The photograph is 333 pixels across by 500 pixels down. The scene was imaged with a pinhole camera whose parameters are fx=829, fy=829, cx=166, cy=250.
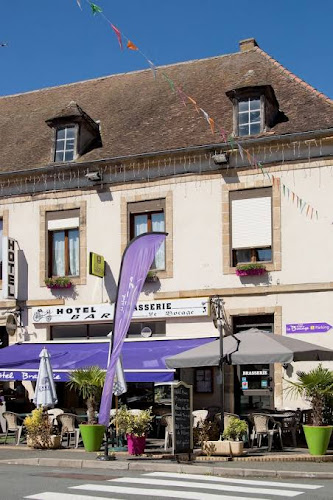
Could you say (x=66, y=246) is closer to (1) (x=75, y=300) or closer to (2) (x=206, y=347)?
(1) (x=75, y=300)

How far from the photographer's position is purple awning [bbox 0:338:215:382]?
1811 cm

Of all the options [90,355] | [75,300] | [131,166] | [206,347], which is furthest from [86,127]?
[206,347]

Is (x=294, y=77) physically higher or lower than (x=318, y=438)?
higher

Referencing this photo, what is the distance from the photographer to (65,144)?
2253cm

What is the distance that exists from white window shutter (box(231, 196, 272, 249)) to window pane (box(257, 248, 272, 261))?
0.63ft

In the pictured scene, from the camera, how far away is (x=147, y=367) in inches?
717

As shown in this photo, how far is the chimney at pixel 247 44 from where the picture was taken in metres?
24.0

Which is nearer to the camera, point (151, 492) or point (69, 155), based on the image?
point (151, 492)

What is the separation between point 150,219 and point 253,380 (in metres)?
4.80

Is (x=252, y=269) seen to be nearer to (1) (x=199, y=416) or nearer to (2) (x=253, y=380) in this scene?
(2) (x=253, y=380)

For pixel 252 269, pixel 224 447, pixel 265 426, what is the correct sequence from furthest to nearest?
pixel 252 269 → pixel 265 426 → pixel 224 447

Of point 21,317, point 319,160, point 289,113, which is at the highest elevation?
point 289,113

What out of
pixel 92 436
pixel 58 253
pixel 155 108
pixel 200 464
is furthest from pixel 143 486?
pixel 155 108

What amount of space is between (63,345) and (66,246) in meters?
2.67
